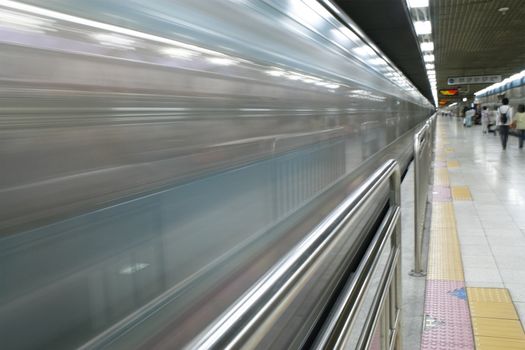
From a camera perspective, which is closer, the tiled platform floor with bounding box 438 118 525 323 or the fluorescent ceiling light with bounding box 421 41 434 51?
the tiled platform floor with bounding box 438 118 525 323

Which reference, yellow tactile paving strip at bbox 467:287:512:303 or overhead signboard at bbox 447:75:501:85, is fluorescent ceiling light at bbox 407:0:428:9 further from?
overhead signboard at bbox 447:75:501:85

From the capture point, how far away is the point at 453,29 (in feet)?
43.8

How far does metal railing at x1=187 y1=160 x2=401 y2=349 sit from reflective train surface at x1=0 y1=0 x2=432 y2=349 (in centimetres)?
7

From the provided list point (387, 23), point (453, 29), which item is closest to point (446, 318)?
point (387, 23)

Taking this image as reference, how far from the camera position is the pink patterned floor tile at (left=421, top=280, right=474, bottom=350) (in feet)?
7.80

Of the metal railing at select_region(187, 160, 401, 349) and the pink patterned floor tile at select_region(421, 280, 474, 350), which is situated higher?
the metal railing at select_region(187, 160, 401, 349)

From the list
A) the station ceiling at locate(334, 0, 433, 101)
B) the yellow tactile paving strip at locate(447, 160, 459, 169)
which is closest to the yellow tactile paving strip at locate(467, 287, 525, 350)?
the yellow tactile paving strip at locate(447, 160, 459, 169)

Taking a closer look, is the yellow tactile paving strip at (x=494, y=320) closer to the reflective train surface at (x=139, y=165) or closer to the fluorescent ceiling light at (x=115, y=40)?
the reflective train surface at (x=139, y=165)

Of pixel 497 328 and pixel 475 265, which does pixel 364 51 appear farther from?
pixel 497 328

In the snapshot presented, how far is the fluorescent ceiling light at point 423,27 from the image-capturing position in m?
12.5

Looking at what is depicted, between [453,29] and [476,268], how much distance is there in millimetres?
11664

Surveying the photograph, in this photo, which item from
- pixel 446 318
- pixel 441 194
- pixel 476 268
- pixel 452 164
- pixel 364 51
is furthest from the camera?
pixel 452 164

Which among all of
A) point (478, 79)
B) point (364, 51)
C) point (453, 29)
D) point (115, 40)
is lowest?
point (115, 40)

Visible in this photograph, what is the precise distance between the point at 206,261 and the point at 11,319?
2.58 feet
